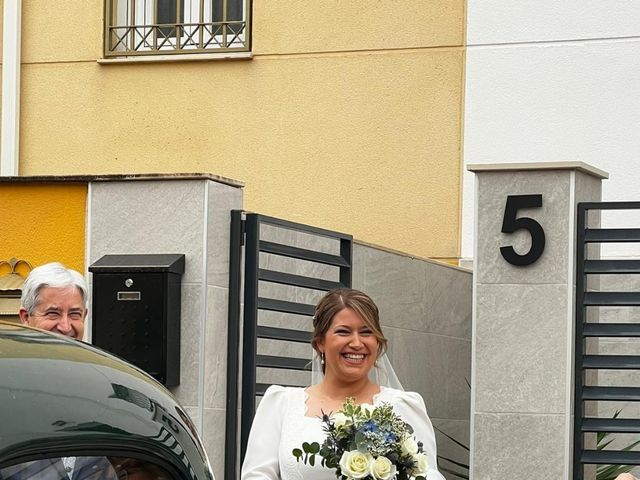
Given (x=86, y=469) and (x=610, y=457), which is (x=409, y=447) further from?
(x=610, y=457)

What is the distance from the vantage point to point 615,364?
804 cm

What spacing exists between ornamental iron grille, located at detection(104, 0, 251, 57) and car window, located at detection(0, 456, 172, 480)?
29.9ft

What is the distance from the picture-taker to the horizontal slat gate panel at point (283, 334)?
8.08 metres

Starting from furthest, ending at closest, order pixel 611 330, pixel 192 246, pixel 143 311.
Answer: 1. pixel 611 330
2. pixel 192 246
3. pixel 143 311

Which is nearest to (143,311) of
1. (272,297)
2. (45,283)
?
(272,297)

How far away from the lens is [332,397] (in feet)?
19.4

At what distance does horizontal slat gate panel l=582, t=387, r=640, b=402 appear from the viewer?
26.3 ft

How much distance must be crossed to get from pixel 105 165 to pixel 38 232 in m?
3.97

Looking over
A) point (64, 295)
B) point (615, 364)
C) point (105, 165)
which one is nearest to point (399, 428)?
point (64, 295)

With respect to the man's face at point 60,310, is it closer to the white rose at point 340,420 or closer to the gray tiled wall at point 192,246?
the white rose at point 340,420

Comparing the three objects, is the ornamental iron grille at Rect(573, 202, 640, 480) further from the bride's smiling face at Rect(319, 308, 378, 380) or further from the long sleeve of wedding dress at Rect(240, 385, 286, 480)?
the long sleeve of wedding dress at Rect(240, 385, 286, 480)

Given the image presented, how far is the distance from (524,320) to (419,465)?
296 cm

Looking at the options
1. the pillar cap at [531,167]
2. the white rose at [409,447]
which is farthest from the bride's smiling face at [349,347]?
the pillar cap at [531,167]

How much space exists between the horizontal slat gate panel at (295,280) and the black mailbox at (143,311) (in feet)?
2.11
